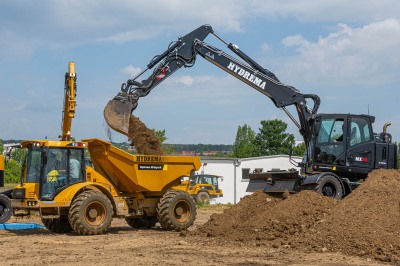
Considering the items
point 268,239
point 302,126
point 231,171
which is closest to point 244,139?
point 231,171

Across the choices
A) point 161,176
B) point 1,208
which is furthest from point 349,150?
point 1,208

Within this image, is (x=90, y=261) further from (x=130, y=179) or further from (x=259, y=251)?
(x=130, y=179)

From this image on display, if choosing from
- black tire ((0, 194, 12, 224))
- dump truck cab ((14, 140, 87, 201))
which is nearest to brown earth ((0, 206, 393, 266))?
dump truck cab ((14, 140, 87, 201))

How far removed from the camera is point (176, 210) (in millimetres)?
18891

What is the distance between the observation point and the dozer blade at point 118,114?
59.7 ft

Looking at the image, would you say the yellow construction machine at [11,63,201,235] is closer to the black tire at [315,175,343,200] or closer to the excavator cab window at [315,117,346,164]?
the excavator cab window at [315,117,346,164]

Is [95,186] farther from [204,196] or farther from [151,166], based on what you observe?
[204,196]

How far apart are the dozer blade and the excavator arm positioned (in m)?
0.12

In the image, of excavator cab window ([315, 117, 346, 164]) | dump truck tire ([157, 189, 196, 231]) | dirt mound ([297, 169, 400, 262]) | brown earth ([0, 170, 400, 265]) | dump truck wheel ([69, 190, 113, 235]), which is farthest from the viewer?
excavator cab window ([315, 117, 346, 164])

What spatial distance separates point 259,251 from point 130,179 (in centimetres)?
547

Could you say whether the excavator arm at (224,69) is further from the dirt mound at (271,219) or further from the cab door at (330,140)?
the dirt mound at (271,219)

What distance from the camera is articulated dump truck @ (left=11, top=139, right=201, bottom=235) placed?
17188 millimetres

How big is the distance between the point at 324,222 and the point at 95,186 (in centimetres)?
624

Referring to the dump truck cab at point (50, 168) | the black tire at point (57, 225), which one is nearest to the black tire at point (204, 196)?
the black tire at point (57, 225)
